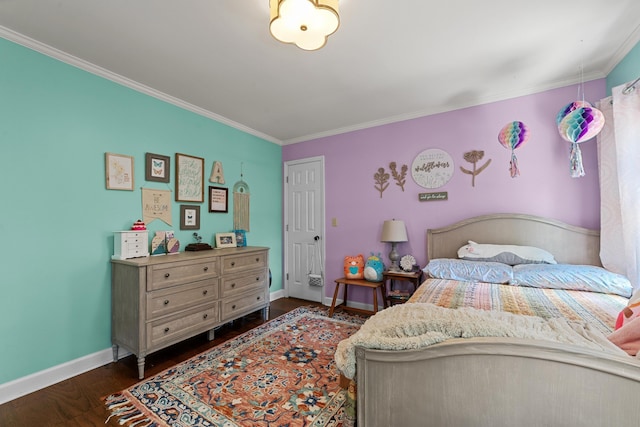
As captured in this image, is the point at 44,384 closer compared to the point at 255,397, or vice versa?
the point at 255,397

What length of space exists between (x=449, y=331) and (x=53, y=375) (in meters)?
2.78

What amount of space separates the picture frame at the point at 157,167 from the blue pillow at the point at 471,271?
9.46 ft

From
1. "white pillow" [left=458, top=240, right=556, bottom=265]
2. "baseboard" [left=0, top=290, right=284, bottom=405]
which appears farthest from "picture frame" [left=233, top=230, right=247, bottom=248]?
"white pillow" [left=458, top=240, right=556, bottom=265]

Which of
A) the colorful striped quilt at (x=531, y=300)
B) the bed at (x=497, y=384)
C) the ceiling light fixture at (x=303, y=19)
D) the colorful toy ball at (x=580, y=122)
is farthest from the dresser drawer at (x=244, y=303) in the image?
the colorful toy ball at (x=580, y=122)

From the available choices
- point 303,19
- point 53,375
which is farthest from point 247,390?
point 303,19

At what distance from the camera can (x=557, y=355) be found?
Answer: 33.5 inches

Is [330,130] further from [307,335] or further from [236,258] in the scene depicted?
Answer: [307,335]

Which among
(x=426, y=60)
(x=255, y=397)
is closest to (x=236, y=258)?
(x=255, y=397)

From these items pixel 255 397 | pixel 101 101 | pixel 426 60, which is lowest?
pixel 255 397

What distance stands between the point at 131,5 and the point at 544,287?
360 centimetres

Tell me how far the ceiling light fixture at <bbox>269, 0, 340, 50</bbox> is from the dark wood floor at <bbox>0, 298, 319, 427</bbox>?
2531 mm

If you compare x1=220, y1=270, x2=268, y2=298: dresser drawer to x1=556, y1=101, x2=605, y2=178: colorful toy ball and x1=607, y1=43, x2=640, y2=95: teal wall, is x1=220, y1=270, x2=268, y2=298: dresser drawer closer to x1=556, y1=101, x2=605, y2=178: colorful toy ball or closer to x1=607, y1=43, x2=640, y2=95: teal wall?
x1=556, y1=101, x2=605, y2=178: colorful toy ball

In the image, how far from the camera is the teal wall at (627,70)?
1.94 meters

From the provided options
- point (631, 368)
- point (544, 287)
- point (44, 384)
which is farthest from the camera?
point (544, 287)
